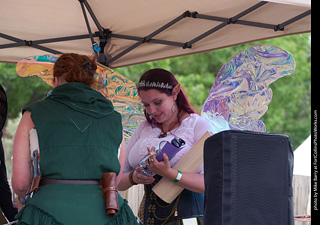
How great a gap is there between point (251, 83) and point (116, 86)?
45.2 inches

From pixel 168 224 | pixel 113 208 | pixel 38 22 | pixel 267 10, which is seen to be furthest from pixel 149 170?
pixel 38 22

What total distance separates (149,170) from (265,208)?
886 millimetres

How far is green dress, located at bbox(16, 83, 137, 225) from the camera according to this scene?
194cm

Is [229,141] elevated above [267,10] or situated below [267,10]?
below

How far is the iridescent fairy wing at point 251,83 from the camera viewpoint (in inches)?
100

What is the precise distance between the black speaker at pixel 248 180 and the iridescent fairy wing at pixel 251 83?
0.73m

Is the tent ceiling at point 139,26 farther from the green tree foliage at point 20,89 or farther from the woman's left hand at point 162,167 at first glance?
the green tree foliage at point 20,89

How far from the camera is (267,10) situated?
3229 mm

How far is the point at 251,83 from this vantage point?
8.54 feet

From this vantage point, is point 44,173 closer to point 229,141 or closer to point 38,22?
point 229,141

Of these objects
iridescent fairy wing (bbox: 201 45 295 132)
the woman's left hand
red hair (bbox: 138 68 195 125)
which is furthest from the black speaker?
red hair (bbox: 138 68 195 125)

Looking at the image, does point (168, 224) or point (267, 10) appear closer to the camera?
point (168, 224)

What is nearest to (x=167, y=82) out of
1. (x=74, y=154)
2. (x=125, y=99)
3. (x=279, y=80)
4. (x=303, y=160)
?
(x=125, y=99)
